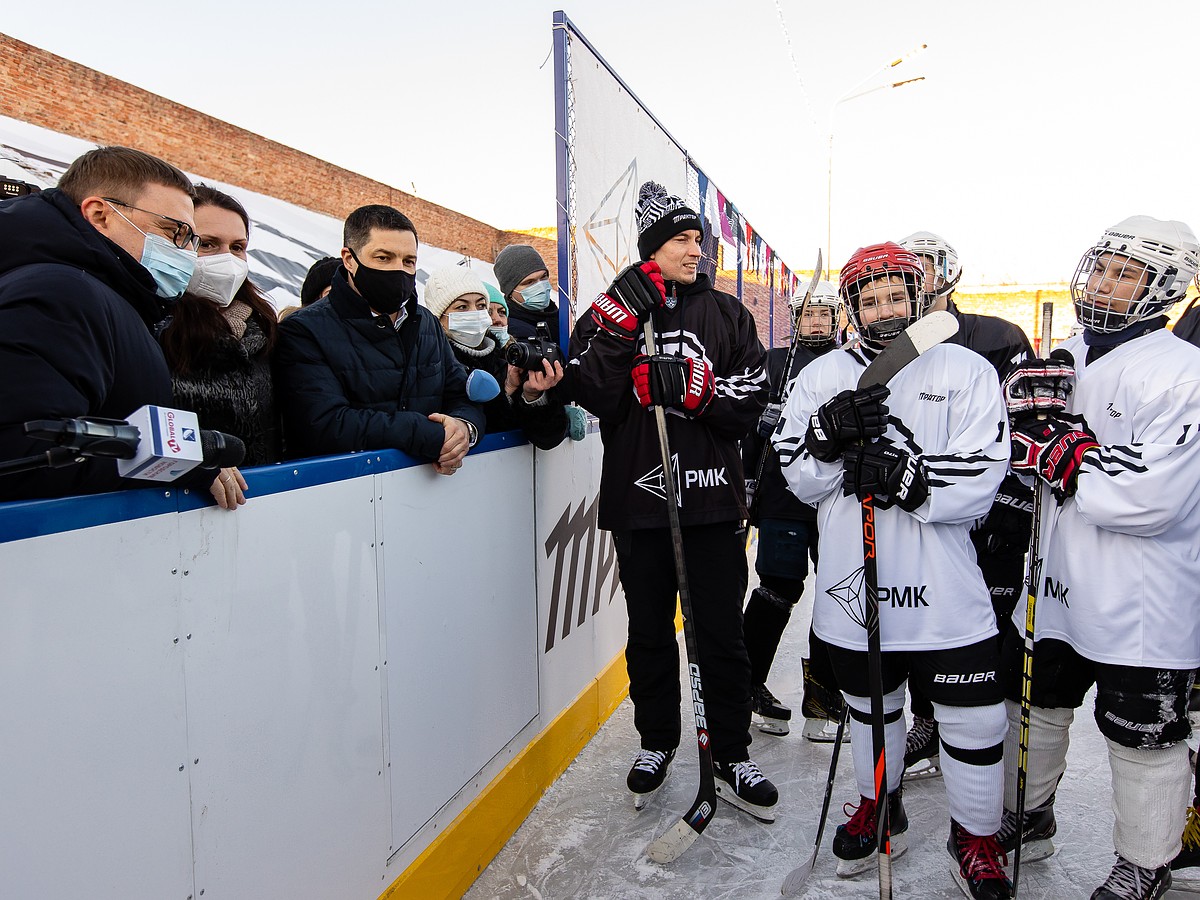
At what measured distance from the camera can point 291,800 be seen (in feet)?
5.33

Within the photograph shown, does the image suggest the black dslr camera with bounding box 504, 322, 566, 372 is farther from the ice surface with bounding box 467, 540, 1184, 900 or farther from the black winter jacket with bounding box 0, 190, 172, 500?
the ice surface with bounding box 467, 540, 1184, 900

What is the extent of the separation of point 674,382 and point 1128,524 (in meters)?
1.27

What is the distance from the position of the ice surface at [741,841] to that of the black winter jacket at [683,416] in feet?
3.14

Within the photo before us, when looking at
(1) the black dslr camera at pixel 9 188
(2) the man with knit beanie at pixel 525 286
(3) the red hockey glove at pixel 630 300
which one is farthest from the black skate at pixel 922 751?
(1) the black dslr camera at pixel 9 188

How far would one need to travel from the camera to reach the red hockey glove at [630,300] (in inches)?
103

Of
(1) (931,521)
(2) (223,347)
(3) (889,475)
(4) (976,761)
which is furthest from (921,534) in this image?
(2) (223,347)

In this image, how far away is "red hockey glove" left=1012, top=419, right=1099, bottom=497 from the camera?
211 cm

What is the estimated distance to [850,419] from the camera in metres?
2.11

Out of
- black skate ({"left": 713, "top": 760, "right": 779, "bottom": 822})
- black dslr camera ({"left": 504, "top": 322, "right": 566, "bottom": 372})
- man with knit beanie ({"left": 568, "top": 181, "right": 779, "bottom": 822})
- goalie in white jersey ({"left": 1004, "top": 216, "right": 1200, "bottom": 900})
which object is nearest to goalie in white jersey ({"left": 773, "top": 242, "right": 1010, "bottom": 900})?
goalie in white jersey ({"left": 1004, "top": 216, "right": 1200, "bottom": 900})

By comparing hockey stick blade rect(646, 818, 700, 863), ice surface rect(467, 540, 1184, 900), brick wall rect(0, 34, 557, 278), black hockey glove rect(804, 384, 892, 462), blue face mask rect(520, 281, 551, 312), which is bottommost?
ice surface rect(467, 540, 1184, 900)

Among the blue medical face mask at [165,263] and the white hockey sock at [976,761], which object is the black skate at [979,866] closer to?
the white hockey sock at [976,761]

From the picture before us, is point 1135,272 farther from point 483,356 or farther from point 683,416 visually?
point 483,356

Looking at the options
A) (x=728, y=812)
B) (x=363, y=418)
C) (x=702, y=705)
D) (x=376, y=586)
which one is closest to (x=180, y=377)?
(x=363, y=418)

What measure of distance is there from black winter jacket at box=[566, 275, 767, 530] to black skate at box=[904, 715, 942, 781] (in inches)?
43.5
